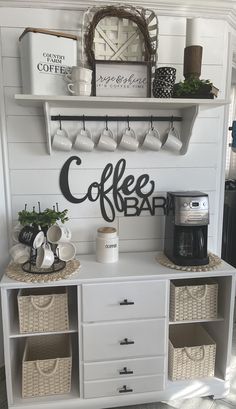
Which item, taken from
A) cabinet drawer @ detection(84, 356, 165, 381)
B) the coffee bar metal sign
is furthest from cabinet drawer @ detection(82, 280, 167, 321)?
the coffee bar metal sign

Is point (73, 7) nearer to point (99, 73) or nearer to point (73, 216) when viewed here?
point (99, 73)

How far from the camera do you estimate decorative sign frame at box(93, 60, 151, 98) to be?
5.39ft

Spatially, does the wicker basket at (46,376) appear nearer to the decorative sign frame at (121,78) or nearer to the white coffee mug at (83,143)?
the white coffee mug at (83,143)

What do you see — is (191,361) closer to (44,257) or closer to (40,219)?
(44,257)

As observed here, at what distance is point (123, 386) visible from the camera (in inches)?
65.0

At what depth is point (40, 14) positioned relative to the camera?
66.1 inches

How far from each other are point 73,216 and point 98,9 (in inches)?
42.5

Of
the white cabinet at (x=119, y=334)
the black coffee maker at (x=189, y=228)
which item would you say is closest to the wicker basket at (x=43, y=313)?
the white cabinet at (x=119, y=334)

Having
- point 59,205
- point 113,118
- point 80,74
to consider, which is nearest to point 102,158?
point 113,118

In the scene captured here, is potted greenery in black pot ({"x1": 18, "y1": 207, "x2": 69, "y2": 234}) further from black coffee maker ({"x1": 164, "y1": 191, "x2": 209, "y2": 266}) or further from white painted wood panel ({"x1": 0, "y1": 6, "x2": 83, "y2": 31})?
white painted wood panel ({"x1": 0, "y1": 6, "x2": 83, "y2": 31})

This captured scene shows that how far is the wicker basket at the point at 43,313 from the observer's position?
155 cm

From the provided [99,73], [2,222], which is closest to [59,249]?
[2,222]

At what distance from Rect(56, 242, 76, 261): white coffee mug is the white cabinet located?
95 millimetres

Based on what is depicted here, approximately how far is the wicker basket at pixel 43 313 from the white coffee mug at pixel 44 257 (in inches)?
6.0
